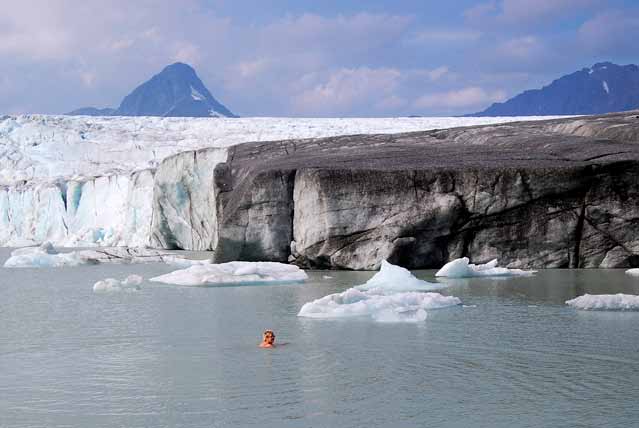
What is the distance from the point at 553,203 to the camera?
1627cm

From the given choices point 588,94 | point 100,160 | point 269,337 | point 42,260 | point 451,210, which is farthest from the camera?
point 588,94

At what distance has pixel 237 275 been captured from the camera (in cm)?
1485

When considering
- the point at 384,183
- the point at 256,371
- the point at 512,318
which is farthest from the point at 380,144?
the point at 256,371

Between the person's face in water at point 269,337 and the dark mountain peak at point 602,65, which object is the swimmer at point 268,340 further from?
the dark mountain peak at point 602,65

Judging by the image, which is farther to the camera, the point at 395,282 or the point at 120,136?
the point at 120,136

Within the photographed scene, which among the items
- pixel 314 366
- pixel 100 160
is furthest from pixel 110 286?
pixel 100 160

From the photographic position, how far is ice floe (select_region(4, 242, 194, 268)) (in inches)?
821

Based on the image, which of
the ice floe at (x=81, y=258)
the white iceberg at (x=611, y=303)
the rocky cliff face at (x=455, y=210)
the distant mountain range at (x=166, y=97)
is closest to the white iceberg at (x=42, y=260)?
the ice floe at (x=81, y=258)

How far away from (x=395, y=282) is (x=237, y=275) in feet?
10.9

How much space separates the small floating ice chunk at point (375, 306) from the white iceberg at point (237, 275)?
4.23 m

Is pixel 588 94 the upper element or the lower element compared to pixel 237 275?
upper

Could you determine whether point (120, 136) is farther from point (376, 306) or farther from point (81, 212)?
point (376, 306)

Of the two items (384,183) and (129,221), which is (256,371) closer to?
(384,183)

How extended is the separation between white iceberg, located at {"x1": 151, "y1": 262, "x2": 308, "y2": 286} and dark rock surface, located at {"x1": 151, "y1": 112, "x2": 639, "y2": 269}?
1.95 metres
